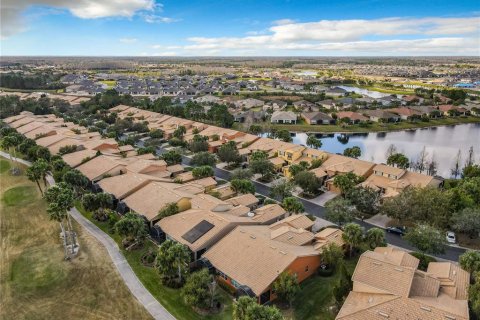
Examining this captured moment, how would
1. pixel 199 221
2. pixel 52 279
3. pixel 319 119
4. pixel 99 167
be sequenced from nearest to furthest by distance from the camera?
pixel 52 279 → pixel 199 221 → pixel 99 167 → pixel 319 119

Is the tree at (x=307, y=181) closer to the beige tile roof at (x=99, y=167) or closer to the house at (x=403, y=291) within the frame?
the house at (x=403, y=291)

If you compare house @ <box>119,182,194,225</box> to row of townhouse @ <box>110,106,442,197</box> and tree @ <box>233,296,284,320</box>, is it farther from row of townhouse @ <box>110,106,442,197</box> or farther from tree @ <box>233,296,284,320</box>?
row of townhouse @ <box>110,106,442,197</box>

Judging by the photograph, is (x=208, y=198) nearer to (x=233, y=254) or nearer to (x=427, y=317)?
(x=233, y=254)

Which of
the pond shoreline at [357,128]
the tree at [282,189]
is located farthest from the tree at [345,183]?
the pond shoreline at [357,128]

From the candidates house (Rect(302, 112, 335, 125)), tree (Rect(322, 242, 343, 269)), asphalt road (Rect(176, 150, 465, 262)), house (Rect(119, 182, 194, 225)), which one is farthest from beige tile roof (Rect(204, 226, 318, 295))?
house (Rect(302, 112, 335, 125))

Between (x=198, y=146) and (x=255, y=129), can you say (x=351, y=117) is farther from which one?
(x=198, y=146)

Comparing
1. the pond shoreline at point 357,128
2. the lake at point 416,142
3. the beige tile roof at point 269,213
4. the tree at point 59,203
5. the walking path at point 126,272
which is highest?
the tree at point 59,203

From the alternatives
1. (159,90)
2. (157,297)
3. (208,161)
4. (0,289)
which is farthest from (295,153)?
(159,90)

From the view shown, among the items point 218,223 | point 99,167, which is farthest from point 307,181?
point 99,167
